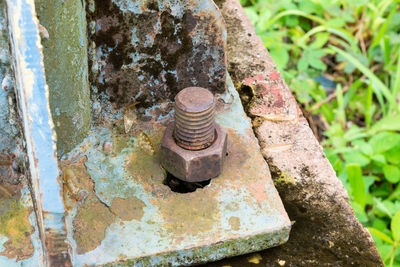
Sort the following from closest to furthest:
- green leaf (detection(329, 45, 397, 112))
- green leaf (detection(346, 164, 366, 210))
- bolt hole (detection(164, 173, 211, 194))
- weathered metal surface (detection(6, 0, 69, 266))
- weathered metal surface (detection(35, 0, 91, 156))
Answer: weathered metal surface (detection(6, 0, 69, 266))
weathered metal surface (detection(35, 0, 91, 156))
bolt hole (detection(164, 173, 211, 194))
green leaf (detection(346, 164, 366, 210))
green leaf (detection(329, 45, 397, 112))

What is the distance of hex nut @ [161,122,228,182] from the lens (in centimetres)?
138

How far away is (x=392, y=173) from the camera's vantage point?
8.08 ft

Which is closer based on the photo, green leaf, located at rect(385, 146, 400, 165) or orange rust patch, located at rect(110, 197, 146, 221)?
orange rust patch, located at rect(110, 197, 146, 221)

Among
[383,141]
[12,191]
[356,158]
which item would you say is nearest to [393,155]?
[383,141]

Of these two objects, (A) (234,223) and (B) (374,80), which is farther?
(B) (374,80)

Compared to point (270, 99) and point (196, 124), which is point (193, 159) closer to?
point (196, 124)

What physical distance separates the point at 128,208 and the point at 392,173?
151cm

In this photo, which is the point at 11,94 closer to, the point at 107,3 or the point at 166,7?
the point at 107,3

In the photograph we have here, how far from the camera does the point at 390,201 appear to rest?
2.41 metres

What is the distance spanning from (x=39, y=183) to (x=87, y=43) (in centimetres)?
45

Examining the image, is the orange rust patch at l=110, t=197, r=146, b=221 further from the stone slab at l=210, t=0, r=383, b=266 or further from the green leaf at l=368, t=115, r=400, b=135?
the green leaf at l=368, t=115, r=400, b=135

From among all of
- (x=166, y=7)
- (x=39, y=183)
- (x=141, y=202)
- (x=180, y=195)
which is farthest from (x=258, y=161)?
(x=39, y=183)

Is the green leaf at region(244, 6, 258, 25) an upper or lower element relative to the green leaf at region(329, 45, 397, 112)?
upper

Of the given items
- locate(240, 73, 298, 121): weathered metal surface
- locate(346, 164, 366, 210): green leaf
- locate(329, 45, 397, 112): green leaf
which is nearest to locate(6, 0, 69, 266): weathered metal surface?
locate(240, 73, 298, 121): weathered metal surface
